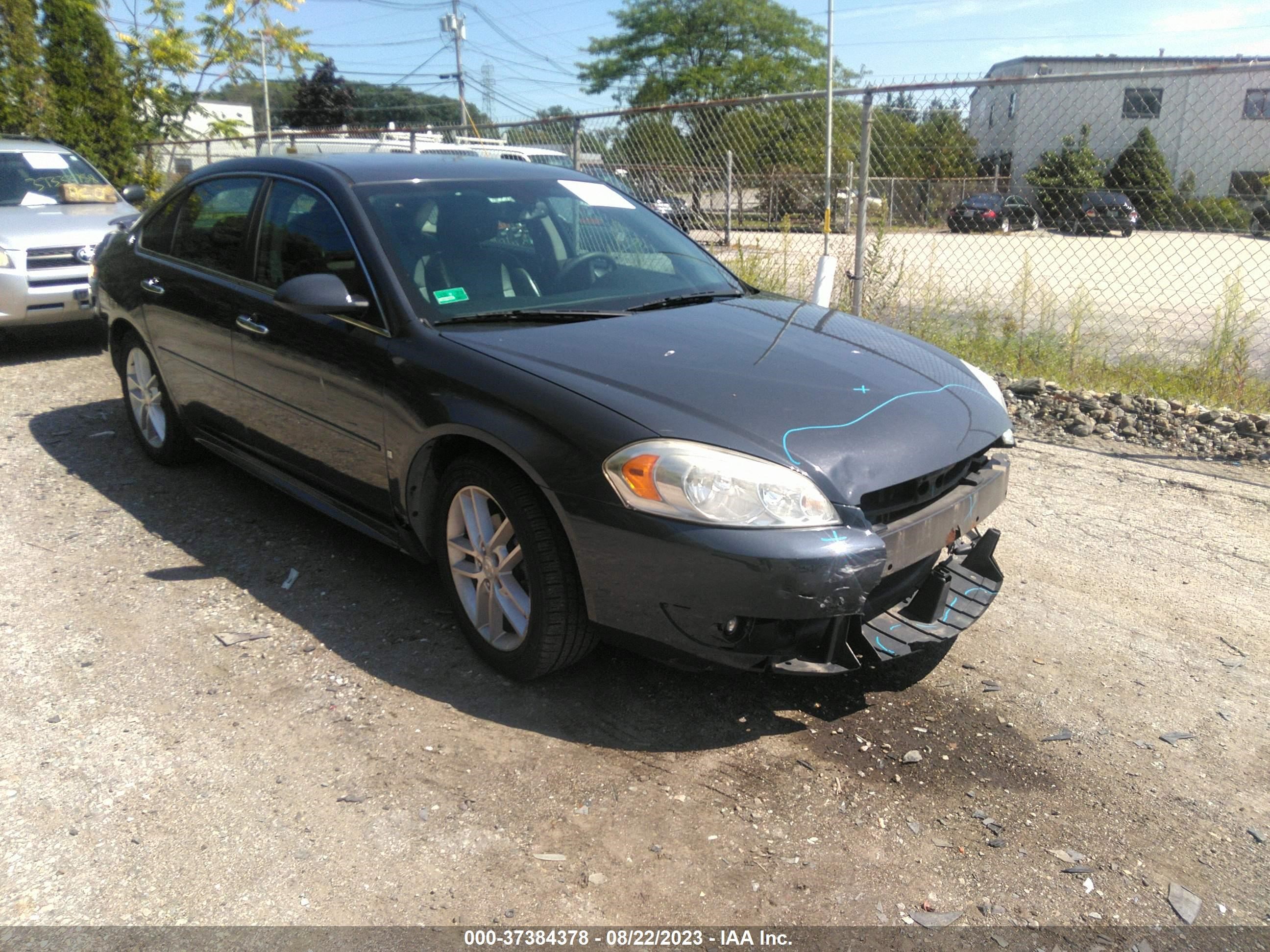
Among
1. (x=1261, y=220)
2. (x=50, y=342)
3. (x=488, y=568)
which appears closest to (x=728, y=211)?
(x=1261, y=220)

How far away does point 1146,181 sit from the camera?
676 cm

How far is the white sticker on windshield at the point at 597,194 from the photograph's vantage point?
448 centimetres

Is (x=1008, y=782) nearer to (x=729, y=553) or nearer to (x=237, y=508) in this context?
(x=729, y=553)

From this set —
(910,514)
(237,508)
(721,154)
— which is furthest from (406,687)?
(721,154)

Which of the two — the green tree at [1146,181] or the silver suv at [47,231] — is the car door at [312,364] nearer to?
the silver suv at [47,231]

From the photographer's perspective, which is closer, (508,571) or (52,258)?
(508,571)

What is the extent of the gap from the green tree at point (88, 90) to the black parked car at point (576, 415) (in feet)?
42.2

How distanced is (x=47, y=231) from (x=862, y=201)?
21.4 ft

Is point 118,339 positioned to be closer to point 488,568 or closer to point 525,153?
point 488,568

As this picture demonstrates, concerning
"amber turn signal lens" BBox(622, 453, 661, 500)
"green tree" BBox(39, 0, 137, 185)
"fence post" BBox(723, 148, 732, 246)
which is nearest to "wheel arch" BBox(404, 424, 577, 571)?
"amber turn signal lens" BBox(622, 453, 661, 500)

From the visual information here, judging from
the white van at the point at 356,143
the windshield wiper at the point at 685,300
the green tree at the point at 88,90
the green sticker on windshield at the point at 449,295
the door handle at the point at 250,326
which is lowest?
the door handle at the point at 250,326

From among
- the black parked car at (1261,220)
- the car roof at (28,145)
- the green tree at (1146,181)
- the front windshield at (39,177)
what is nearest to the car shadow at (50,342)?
the front windshield at (39,177)

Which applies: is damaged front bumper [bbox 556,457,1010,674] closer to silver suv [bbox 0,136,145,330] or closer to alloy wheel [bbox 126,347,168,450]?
alloy wheel [bbox 126,347,168,450]

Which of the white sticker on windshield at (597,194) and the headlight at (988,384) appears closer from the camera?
the headlight at (988,384)
